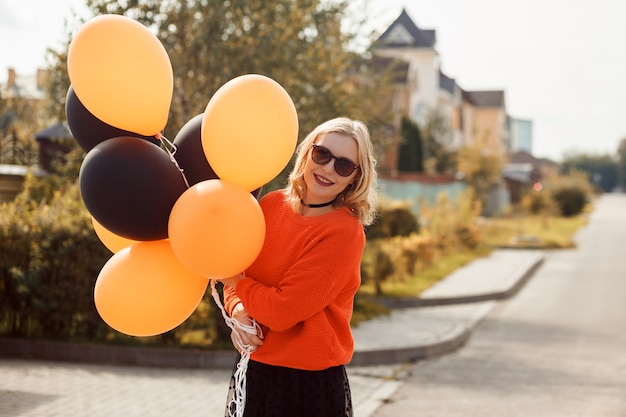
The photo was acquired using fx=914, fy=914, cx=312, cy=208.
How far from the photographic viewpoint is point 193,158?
374 cm

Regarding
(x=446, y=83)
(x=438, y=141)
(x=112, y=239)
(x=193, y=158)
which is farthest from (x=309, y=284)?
Answer: (x=446, y=83)

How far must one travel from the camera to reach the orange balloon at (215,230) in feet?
11.1

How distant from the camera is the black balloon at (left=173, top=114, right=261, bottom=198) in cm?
372

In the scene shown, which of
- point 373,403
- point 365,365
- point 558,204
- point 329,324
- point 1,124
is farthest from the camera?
point 558,204

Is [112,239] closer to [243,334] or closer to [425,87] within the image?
[243,334]

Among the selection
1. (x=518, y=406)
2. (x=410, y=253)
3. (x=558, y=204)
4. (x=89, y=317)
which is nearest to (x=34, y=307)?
(x=89, y=317)

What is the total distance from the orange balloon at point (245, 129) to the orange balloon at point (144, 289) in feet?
1.35

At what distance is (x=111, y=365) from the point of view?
880 centimetres

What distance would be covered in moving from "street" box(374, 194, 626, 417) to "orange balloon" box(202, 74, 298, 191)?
168 inches

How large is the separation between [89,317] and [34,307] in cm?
54

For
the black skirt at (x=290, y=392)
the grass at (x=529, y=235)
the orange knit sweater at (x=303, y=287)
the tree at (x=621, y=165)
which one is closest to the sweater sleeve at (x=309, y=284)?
the orange knit sweater at (x=303, y=287)

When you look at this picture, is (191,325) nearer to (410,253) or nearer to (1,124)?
(410,253)

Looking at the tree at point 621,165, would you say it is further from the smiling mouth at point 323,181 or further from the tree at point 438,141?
the smiling mouth at point 323,181

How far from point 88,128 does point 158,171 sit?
1.46ft
